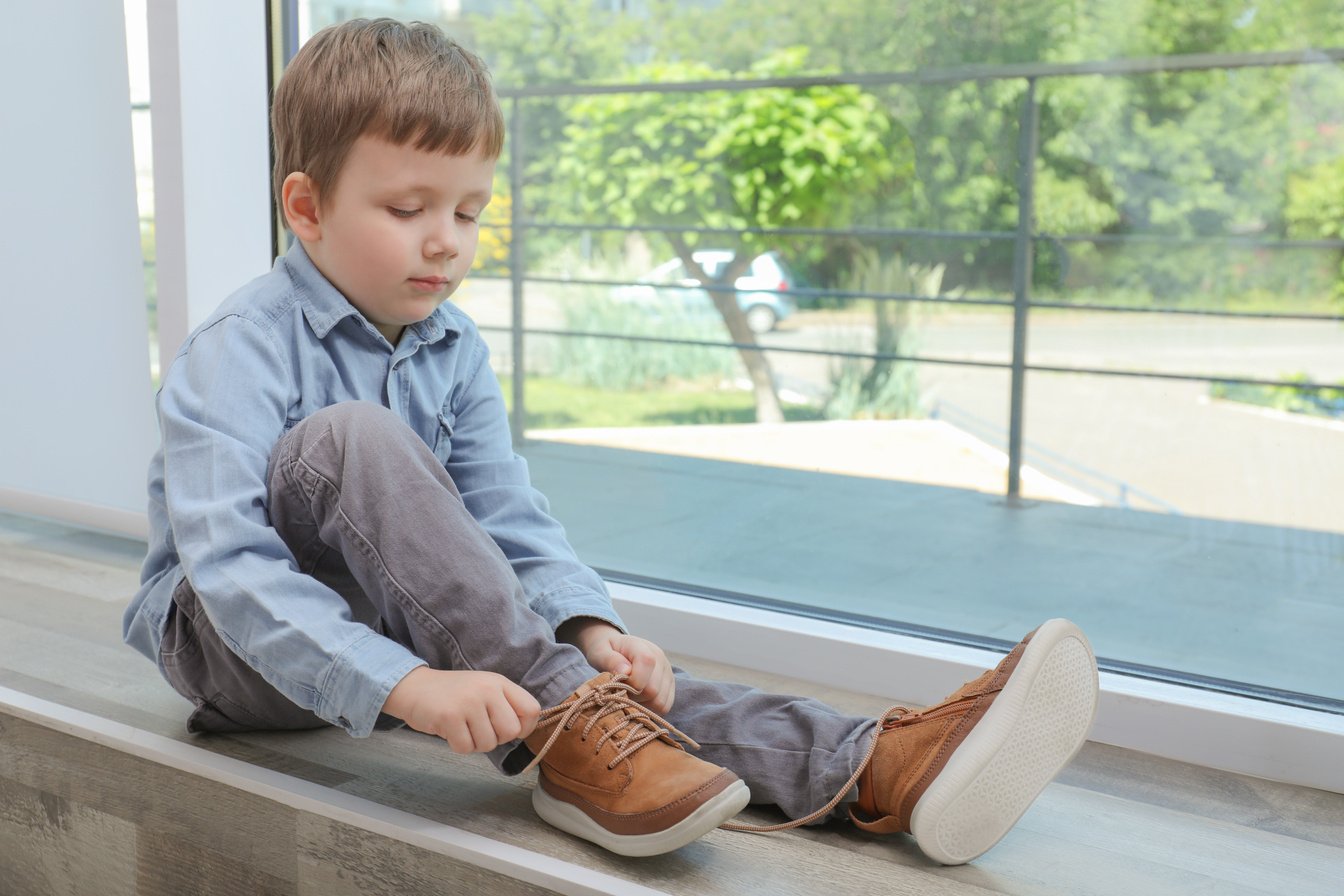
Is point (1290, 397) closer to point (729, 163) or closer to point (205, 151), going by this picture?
point (729, 163)

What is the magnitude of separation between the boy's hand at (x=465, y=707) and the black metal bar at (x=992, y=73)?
1408mm

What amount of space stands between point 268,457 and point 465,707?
0.26m

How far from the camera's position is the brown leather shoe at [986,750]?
85 centimetres

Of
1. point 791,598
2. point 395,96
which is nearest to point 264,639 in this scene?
point 395,96

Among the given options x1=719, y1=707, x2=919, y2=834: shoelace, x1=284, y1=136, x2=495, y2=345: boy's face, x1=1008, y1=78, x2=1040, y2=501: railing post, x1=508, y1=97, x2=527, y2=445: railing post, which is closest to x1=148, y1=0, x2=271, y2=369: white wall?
x1=284, y1=136, x2=495, y2=345: boy's face

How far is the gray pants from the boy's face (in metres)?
0.13

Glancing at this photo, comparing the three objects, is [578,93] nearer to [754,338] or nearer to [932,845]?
[754,338]

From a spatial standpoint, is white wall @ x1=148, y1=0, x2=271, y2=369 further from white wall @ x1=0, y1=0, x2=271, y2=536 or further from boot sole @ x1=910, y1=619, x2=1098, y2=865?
boot sole @ x1=910, y1=619, x2=1098, y2=865

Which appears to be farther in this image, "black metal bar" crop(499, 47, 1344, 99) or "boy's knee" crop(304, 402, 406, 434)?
"black metal bar" crop(499, 47, 1344, 99)

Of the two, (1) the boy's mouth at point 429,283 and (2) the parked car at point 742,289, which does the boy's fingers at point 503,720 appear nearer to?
(1) the boy's mouth at point 429,283

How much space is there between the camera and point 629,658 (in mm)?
1001

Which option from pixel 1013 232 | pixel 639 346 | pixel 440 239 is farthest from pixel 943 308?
pixel 440 239

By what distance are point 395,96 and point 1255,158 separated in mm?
1328

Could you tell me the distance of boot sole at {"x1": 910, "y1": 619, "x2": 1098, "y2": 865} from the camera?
2.78ft
